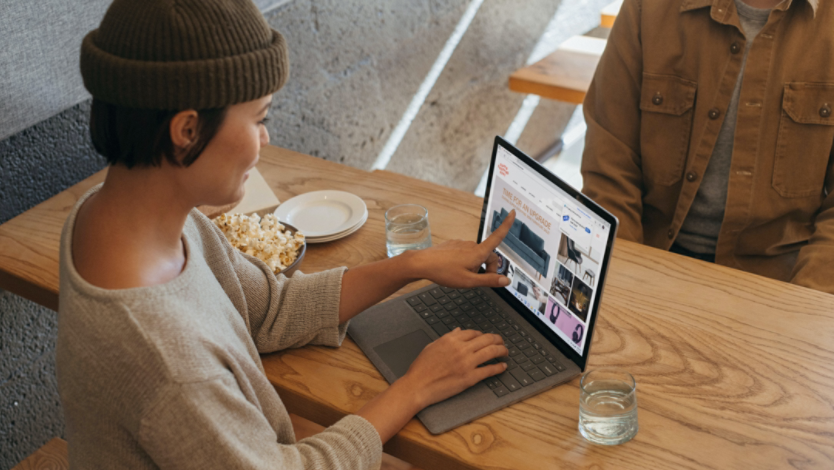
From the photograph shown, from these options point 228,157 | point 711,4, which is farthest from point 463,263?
point 711,4

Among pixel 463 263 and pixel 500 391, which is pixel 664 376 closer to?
pixel 500 391

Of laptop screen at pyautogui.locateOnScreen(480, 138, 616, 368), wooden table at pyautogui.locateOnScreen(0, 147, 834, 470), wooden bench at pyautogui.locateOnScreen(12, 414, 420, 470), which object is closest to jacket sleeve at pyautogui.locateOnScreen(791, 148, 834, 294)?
wooden table at pyautogui.locateOnScreen(0, 147, 834, 470)

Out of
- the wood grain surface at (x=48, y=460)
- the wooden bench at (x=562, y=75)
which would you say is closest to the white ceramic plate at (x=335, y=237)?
the wood grain surface at (x=48, y=460)

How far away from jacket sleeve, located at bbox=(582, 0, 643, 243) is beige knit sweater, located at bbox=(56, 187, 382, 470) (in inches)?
34.8

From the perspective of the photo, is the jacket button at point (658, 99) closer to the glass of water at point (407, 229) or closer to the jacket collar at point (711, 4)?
the jacket collar at point (711, 4)

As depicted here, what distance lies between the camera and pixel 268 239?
1258 mm

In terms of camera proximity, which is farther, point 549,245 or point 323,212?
point 323,212

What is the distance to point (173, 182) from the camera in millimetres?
810

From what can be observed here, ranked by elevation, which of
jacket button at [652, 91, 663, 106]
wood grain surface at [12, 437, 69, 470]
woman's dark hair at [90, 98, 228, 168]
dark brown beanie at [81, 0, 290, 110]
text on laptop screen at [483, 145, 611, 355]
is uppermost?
dark brown beanie at [81, 0, 290, 110]

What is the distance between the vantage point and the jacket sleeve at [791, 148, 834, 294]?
1.28 metres

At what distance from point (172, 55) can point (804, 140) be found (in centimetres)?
123

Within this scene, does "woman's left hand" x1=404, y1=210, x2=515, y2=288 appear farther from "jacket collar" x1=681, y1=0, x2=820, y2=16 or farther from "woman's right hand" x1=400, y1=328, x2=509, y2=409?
"jacket collar" x1=681, y1=0, x2=820, y2=16

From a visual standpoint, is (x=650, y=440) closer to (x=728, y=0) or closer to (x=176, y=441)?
(x=176, y=441)

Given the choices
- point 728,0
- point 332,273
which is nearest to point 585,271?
point 332,273
